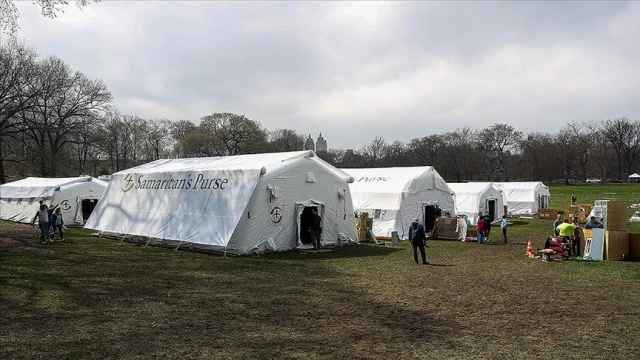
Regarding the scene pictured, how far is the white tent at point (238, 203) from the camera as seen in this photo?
17016 mm

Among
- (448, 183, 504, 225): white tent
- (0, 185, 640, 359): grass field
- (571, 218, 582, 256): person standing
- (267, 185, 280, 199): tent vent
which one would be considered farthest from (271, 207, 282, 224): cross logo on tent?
(448, 183, 504, 225): white tent

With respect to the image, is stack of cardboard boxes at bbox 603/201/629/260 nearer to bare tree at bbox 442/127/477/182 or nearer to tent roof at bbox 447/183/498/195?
tent roof at bbox 447/183/498/195

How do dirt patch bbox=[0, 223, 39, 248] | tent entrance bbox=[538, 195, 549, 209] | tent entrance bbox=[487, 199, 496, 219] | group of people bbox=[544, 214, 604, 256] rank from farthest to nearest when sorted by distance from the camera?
tent entrance bbox=[538, 195, 549, 209] → tent entrance bbox=[487, 199, 496, 219] → dirt patch bbox=[0, 223, 39, 248] → group of people bbox=[544, 214, 604, 256]

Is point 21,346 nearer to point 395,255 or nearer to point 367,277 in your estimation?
point 367,277

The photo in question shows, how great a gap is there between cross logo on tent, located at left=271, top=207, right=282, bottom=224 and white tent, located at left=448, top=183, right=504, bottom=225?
682 inches

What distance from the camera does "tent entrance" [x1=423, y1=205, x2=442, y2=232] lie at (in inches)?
1003

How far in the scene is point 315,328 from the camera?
796 cm

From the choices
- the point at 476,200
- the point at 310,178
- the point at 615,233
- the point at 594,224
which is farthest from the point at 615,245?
the point at 476,200

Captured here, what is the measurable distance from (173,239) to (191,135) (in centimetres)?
4867

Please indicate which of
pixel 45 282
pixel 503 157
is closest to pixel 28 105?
pixel 45 282

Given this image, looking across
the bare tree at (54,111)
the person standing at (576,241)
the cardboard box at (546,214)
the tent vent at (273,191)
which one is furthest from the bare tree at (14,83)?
the cardboard box at (546,214)

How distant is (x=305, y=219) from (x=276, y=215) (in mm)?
2145

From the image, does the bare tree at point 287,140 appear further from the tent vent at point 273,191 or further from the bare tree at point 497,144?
the tent vent at point 273,191

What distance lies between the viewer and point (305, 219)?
19.5 meters
